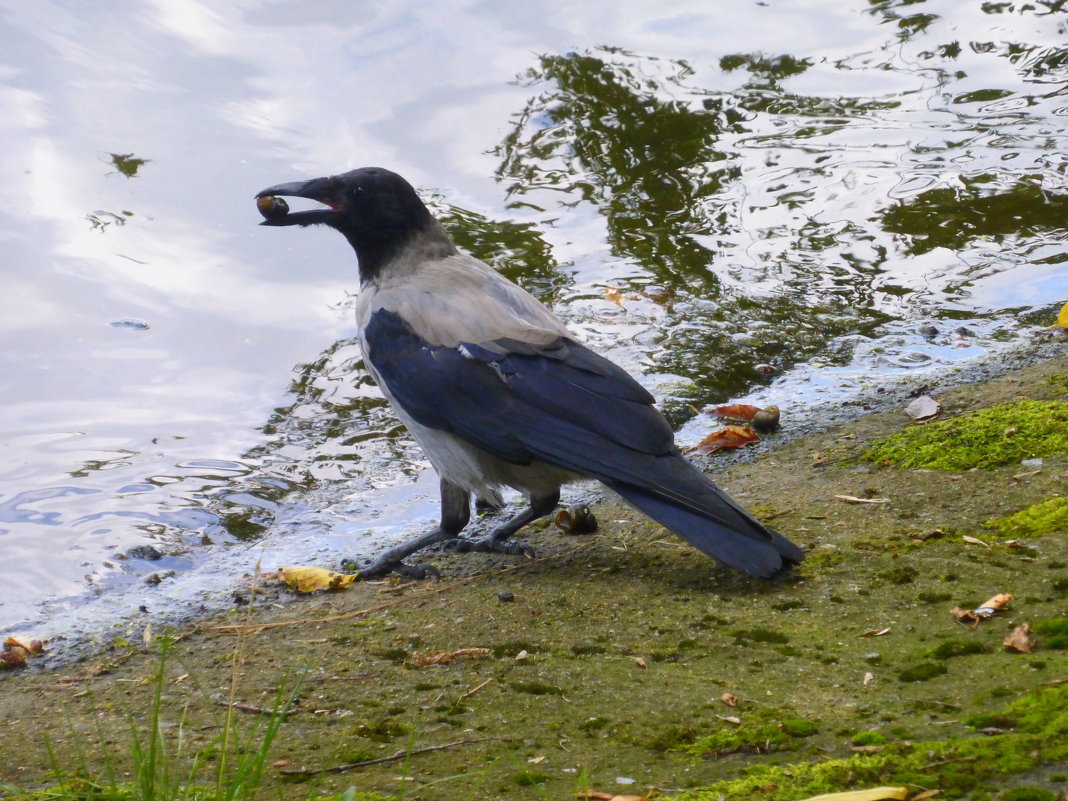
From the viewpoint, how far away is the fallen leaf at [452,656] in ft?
11.1

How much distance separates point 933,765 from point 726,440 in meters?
3.57

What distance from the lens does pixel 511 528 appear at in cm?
484

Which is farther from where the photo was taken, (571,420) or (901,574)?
(571,420)

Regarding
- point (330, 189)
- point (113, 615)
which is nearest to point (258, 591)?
point (113, 615)

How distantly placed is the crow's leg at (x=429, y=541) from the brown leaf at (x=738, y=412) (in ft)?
5.72

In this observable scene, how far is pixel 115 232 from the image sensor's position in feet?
26.5

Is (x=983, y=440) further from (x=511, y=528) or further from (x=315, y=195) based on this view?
(x=315, y=195)

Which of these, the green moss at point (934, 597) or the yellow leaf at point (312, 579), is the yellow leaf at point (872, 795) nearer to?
the green moss at point (934, 597)

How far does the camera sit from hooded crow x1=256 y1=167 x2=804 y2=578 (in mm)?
3938

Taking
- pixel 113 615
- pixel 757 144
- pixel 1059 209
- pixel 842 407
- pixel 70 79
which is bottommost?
pixel 113 615

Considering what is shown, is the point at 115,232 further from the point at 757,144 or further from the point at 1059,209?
the point at 1059,209

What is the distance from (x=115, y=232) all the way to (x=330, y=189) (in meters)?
3.55

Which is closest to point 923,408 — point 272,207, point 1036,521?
point 1036,521

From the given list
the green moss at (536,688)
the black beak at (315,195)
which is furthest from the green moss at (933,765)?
the black beak at (315,195)
